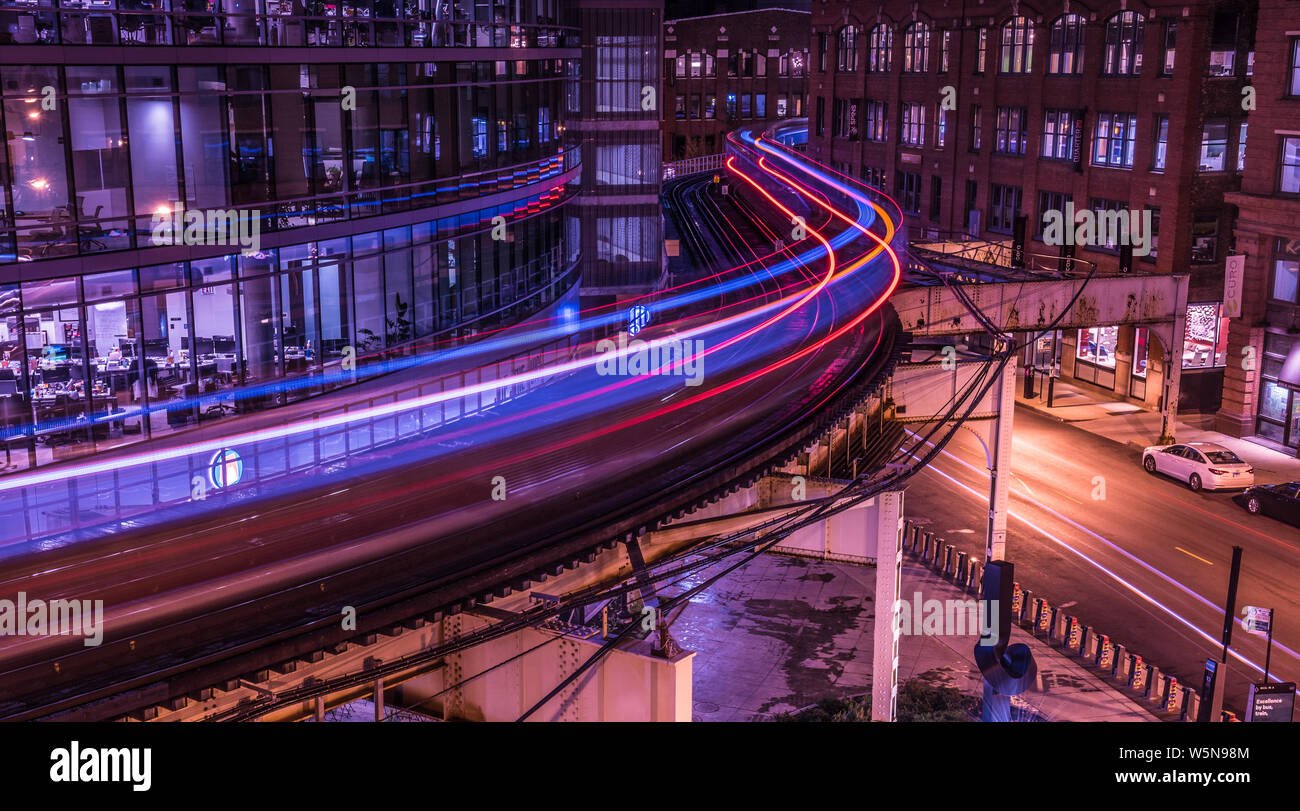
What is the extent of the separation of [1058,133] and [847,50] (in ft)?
72.0

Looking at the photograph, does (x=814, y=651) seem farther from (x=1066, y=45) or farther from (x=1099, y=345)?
(x=1066, y=45)

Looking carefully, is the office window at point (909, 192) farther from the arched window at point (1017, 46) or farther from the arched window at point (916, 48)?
the arched window at point (1017, 46)

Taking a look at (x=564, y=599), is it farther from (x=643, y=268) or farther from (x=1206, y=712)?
(x=643, y=268)

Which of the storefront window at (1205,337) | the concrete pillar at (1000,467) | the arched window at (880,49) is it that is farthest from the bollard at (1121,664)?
the arched window at (880,49)

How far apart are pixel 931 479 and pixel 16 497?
962 inches

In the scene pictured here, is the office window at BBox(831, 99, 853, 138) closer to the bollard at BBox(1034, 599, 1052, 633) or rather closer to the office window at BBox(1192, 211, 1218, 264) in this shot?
the office window at BBox(1192, 211, 1218, 264)

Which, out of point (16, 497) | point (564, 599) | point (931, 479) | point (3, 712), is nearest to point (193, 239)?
point (16, 497)

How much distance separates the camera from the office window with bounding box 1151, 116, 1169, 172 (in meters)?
42.9

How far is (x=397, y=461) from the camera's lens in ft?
75.0

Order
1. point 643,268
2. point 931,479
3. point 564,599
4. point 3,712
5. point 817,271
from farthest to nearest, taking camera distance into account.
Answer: point 643,268, point 817,271, point 931,479, point 564,599, point 3,712

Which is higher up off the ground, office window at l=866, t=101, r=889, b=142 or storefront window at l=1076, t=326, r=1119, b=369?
office window at l=866, t=101, r=889, b=142

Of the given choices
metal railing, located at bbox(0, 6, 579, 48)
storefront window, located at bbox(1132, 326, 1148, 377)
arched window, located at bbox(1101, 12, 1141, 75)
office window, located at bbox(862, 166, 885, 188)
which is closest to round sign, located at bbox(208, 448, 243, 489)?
metal railing, located at bbox(0, 6, 579, 48)
